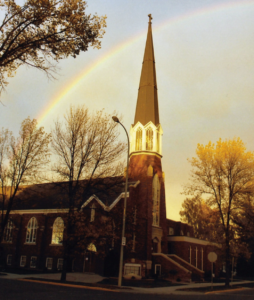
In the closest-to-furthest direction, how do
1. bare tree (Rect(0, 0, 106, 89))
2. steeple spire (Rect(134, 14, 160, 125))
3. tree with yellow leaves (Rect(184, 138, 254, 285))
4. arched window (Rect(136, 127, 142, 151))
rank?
bare tree (Rect(0, 0, 106, 89)) → tree with yellow leaves (Rect(184, 138, 254, 285)) → arched window (Rect(136, 127, 142, 151)) → steeple spire (Rect(134, 14, 160, 125))

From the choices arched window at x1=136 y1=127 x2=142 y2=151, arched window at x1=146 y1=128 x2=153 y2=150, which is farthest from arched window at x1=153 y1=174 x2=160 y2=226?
arched window at x1=136 y1=127 x2=142 y2=151

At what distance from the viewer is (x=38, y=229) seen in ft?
133

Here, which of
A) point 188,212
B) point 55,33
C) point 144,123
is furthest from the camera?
point 188,212

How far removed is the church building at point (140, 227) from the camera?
1368 inches

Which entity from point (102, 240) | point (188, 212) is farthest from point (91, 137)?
point (188, 212)

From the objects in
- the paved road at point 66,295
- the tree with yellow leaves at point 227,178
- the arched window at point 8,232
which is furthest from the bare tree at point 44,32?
the arched window at point 8,232

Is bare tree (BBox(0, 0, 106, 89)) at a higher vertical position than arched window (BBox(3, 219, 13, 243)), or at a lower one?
higher

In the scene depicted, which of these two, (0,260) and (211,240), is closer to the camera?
(211,240)

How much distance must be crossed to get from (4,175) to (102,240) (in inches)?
542

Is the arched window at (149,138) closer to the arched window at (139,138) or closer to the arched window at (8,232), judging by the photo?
the arched window at (139,138)

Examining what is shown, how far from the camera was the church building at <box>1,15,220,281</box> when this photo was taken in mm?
34750

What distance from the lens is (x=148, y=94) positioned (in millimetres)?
44469

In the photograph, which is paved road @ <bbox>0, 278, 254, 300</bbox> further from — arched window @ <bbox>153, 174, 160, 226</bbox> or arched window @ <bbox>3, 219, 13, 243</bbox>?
arched window @ <bbox>3, 219, 13, 243</bbox>

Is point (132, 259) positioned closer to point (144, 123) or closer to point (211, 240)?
A: point (211, 240)
